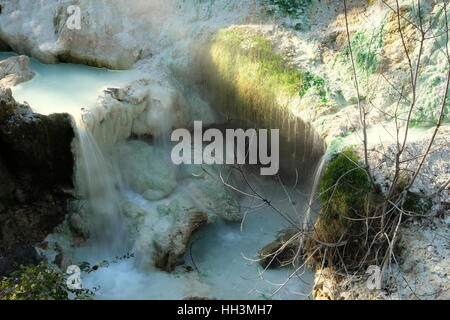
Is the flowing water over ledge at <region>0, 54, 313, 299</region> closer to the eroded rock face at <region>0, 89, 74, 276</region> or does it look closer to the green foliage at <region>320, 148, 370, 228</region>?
the eroded rock face at <region>0, 89, 74, 276</region>

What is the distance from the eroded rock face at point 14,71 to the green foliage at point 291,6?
4327 mm

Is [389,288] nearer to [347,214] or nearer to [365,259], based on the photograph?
[365,259]

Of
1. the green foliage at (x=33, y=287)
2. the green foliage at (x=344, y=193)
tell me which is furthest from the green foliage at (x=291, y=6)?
the green foliage at (x=33, y=287)

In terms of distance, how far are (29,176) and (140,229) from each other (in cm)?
171

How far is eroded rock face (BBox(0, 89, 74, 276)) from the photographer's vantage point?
6.45 meters

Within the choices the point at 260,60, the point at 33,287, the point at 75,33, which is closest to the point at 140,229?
the point at 33,287

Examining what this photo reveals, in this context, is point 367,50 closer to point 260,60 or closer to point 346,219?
point 260,60

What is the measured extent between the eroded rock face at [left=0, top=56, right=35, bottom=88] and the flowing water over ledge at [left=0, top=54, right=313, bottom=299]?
0.15m

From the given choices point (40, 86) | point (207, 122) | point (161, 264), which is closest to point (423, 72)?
point (207, 122)

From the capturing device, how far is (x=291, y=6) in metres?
8.48

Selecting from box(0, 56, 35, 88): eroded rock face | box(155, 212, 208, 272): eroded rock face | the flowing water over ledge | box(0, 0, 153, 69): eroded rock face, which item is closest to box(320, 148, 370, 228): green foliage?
the flowing water over ledge

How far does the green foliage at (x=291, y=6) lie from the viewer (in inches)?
331

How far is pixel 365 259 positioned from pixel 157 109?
412 centimetres

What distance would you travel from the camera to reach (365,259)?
5.30 meters
